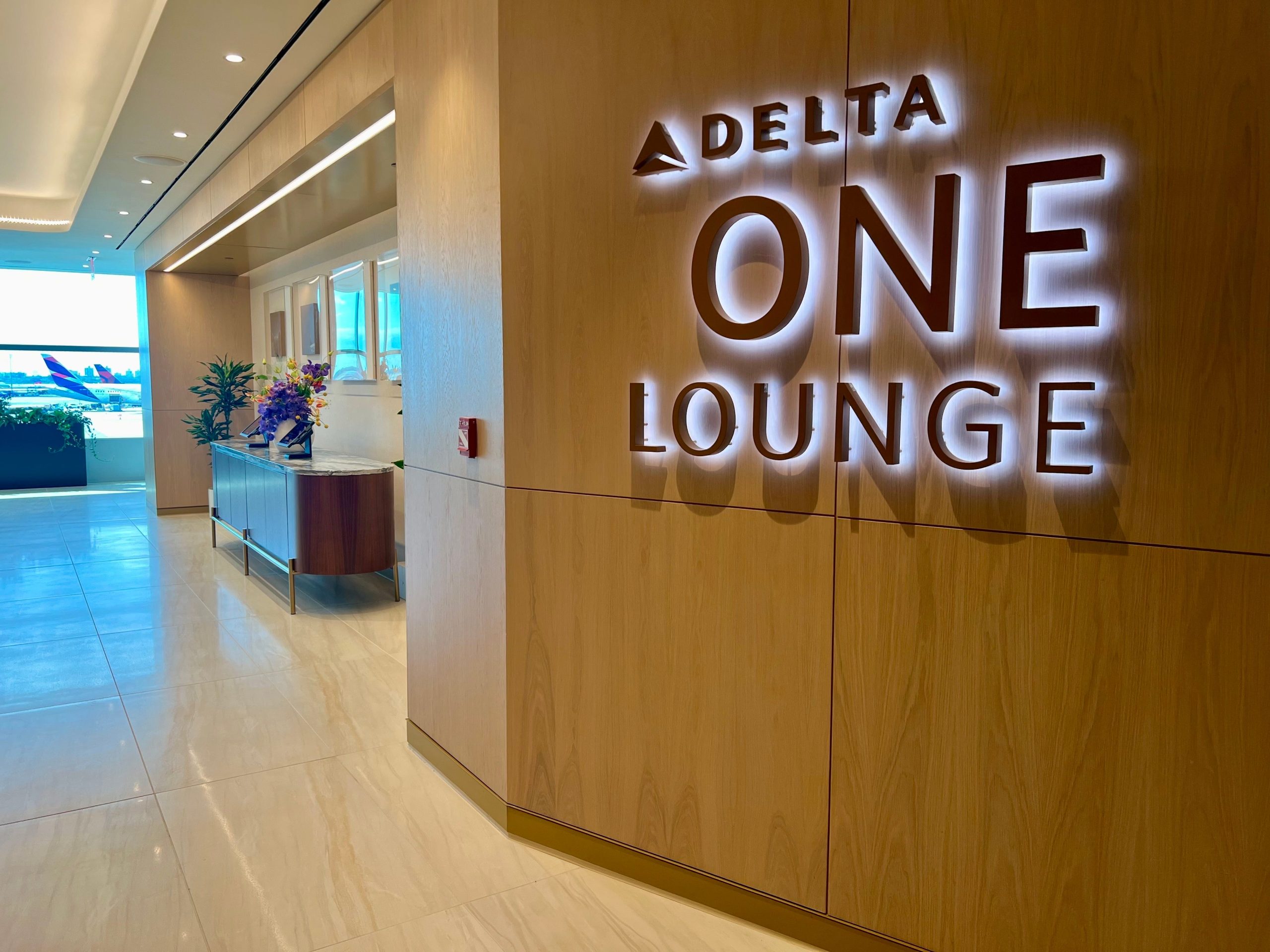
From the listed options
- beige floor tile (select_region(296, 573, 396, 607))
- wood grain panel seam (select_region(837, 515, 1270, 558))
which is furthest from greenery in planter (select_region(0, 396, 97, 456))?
wood grain panel seam (select_region(837, 515, 1270, 558))

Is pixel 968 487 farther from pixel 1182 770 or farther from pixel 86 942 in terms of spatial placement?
pixel 86 942

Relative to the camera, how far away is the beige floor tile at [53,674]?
4.14 metres

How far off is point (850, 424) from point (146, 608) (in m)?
5.56

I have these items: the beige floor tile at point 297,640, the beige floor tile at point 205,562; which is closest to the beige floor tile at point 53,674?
the beige floor tile at point 297,640

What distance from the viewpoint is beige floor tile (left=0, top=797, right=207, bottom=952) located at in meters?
2.32

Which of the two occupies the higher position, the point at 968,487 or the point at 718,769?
the point at 968,487

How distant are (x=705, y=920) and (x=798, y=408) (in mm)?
1523

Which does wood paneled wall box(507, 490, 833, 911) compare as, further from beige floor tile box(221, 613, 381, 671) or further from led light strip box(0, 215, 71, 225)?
led light strip box(0, 215, 71, 225)

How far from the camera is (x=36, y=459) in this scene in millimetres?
12055

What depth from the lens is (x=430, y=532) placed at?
Result: 332 centimetres

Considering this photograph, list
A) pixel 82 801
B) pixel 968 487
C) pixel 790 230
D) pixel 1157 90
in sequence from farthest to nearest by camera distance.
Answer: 1. pixel 82 801
2. pixel 790 230
3. pixel 968 487
4. pixel 1157 90

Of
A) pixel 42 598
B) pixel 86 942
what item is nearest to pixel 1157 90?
pixel 86 942

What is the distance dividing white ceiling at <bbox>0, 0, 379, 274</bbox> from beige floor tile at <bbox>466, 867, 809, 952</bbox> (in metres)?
3.73

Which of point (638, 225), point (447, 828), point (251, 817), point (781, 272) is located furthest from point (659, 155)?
point (251, 817)
